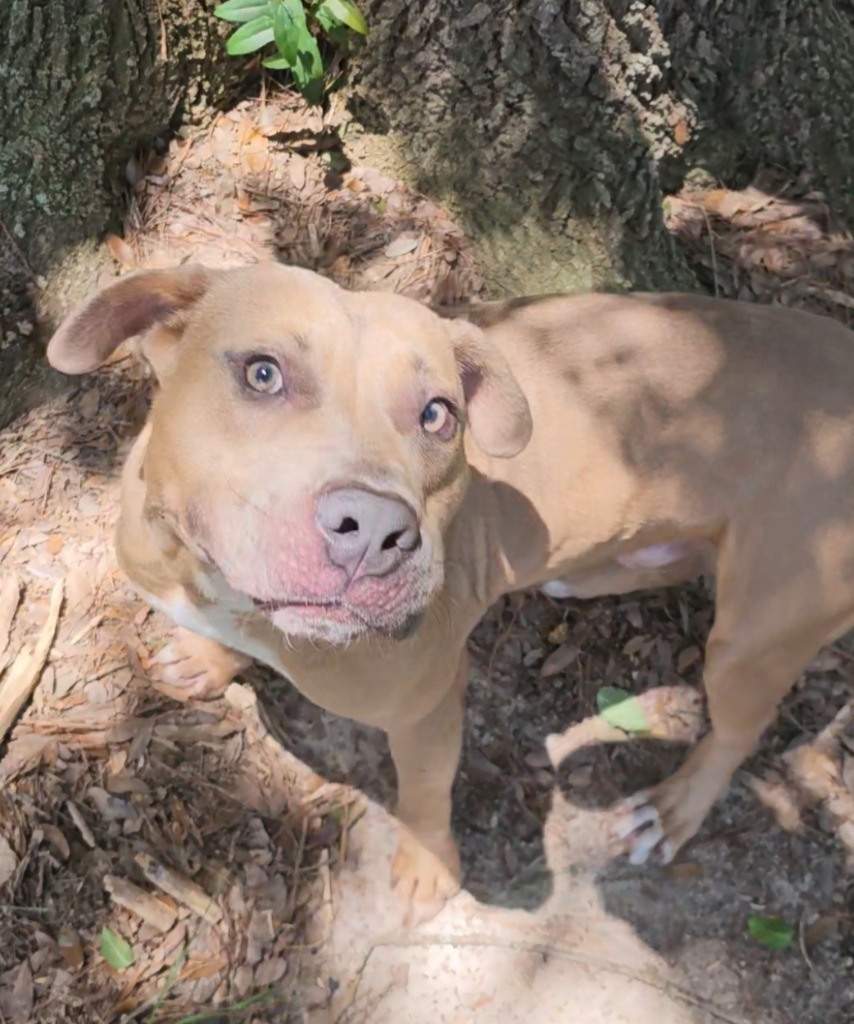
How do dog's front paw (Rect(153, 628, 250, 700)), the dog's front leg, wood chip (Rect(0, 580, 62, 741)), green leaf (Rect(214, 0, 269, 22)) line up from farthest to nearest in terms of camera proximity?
dog's front paw (Rect(153, 628, 250, 700)), wood chip (Rect(0, 580, 62, 741)), green leaf (Rect(214, 0, 269, 22)), the dog's front leg

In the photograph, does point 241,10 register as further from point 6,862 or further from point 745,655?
point 6,862

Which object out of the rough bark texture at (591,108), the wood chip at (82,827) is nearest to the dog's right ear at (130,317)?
the rough bark texture at (591,108)

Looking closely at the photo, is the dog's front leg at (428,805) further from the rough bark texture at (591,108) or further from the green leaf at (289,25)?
the green leaf at (289,25)

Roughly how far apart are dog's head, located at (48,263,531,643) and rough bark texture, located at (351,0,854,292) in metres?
1.39

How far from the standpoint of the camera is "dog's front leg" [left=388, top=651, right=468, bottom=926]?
3494 mm

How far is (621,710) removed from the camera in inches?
173

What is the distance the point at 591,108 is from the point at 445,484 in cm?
187

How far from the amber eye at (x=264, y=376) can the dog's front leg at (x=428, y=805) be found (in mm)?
1289

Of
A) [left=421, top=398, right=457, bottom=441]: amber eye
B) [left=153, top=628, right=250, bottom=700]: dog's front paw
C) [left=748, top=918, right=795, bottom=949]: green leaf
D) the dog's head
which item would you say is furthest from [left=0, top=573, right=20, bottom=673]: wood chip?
[left=748, top=918, right=795, bottom=949]: green leaf

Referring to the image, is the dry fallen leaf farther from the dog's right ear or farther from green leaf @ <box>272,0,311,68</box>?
green leaf @ <box>272,0,311,68</box>

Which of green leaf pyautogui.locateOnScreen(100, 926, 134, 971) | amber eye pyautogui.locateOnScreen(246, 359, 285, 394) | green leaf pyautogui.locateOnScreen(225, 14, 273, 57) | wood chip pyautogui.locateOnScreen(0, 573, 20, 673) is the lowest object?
green leaf pyautogui.locateOnScreen(100, 926, 134, 971)

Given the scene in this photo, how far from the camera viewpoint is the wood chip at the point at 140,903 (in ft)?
12.3

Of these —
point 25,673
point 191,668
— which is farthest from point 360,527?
point 25,673

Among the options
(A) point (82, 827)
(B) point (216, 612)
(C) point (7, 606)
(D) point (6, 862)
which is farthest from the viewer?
(C) point (7, 606)
